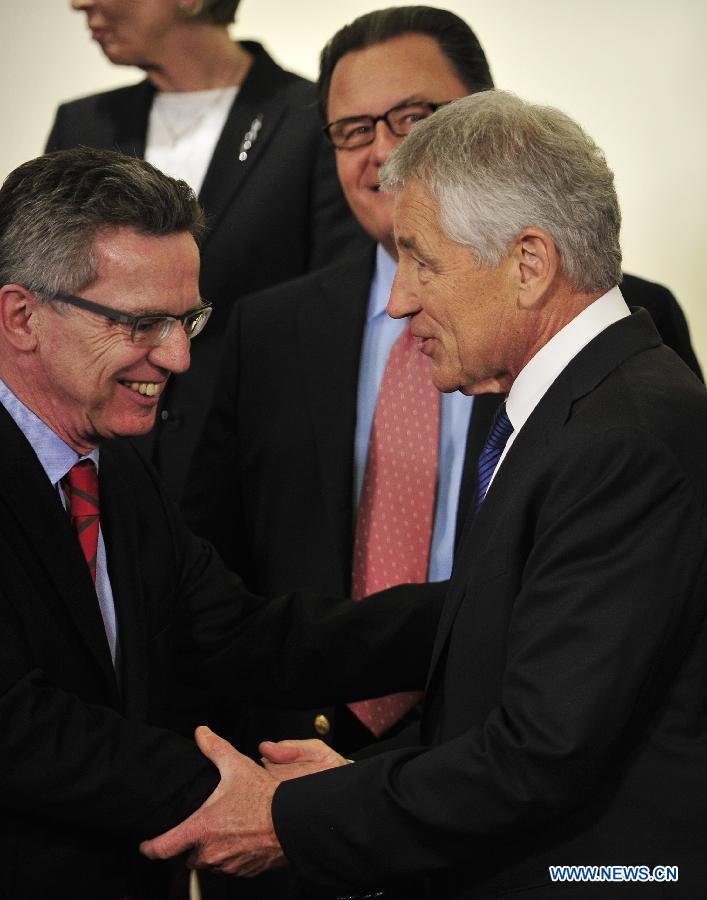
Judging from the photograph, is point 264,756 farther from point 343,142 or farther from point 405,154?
point 343,142

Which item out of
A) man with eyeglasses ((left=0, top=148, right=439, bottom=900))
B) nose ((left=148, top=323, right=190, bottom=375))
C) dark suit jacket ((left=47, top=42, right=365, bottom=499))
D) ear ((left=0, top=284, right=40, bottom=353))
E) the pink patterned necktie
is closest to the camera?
man with eyeglasses ((left=0, top=148, right=439, bottom=900))

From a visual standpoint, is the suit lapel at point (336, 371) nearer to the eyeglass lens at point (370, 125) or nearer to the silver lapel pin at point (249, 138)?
the eyeglass lens at point (370, 125)

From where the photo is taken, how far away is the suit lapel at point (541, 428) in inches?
66.8

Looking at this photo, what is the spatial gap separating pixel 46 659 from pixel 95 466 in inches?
13.2

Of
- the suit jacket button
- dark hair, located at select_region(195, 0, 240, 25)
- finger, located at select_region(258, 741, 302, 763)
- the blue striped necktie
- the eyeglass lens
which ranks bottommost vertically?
the suit jacket button

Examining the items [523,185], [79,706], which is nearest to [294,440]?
[79,706]

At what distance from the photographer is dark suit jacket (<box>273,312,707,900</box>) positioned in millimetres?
1551

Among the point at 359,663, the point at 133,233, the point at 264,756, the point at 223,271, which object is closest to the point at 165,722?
the point at 264,756

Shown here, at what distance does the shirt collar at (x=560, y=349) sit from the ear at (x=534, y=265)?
0.18 feet

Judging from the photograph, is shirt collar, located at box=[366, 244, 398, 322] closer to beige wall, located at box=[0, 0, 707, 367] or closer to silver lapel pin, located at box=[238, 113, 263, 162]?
silver lapel pin, located at box=[238, 113, 263, 162]

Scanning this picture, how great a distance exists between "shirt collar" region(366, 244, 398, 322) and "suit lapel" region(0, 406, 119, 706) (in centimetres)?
85

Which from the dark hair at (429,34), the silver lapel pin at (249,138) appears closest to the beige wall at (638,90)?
the silver lapel pin at (249,138)

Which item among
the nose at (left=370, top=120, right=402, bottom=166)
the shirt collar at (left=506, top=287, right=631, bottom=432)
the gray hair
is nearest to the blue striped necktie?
the shirt collar at (left=506, top=287, right=631, bottom=432)

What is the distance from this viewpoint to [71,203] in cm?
191
